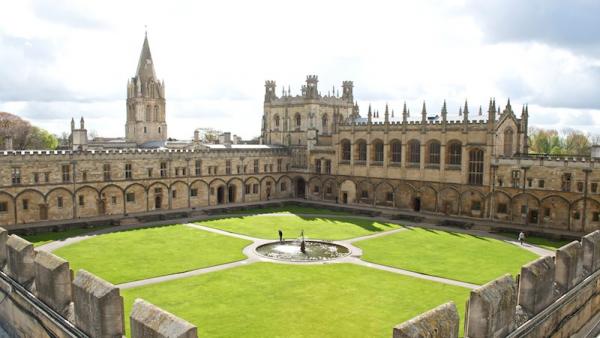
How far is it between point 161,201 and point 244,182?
11.0m

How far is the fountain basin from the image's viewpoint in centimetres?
3174

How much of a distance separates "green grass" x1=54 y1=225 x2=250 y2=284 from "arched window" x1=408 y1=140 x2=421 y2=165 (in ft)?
82.5

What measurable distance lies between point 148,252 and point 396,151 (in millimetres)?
32235

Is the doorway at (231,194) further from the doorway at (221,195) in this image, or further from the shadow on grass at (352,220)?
the shadow on grass at (352,220)

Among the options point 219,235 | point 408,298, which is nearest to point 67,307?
point 408,298

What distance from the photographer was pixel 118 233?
39719 millimetres

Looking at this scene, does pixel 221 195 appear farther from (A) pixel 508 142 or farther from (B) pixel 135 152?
(A) pixel 508 142

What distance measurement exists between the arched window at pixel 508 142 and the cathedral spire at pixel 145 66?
50189 millimetres

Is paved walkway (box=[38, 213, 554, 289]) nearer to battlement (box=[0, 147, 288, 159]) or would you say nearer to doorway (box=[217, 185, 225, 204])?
doorway (box=[217, 185, 225, 204])

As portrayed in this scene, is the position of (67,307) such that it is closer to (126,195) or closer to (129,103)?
(126,195)

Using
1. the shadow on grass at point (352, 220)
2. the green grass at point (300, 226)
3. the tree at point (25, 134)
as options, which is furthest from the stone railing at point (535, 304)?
the tree at point (25, 134)

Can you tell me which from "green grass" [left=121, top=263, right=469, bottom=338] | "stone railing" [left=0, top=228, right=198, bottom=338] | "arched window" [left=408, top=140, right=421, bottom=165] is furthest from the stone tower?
"stone railing" [left=0, top=228, right=198, bottom=338]

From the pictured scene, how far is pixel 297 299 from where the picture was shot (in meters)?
23.3

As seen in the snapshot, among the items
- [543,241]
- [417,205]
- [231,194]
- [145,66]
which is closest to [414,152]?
[417,205]
